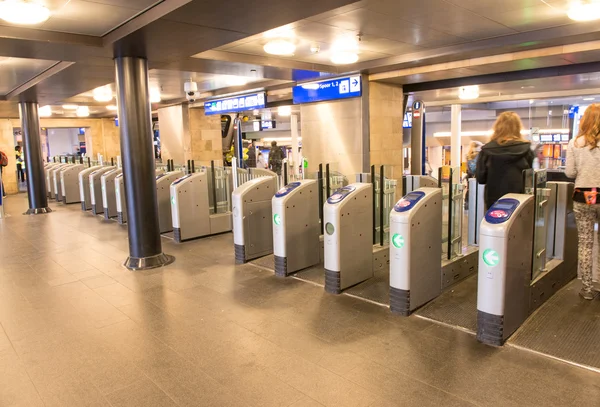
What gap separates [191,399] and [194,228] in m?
4.32

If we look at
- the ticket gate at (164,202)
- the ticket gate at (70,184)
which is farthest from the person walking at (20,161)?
the ticket gate at (164,202)

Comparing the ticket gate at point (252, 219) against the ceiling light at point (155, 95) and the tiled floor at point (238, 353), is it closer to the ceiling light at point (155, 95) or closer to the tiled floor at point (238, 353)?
the tiled floor at point (238, 353)

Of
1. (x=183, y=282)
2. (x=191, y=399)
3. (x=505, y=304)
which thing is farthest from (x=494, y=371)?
(x=183, y=282)

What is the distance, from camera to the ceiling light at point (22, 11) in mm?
3240

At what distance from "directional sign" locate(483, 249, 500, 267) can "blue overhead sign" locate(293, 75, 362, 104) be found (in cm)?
476

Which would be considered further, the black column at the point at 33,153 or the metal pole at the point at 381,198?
the black column at the point at 33,153

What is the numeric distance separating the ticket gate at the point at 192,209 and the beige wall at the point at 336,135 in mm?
2018

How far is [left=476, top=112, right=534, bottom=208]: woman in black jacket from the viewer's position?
3.51 meters

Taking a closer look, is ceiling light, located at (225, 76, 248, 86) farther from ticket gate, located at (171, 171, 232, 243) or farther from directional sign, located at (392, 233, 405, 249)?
directional sign, located at (392, 233, 405, 249)

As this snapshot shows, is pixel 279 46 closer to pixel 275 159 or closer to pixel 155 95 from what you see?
pixel 155 95

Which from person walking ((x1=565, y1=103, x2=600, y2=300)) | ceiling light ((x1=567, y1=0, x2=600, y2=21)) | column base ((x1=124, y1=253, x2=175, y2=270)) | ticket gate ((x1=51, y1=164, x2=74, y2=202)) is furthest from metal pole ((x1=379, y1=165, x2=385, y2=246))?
ticket gate ((x1=51, y1=164, x2=74, y2=202))

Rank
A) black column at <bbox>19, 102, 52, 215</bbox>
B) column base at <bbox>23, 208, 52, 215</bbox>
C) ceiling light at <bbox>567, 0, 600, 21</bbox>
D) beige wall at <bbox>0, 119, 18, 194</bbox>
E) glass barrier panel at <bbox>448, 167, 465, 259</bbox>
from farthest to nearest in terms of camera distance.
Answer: beige wall at <bbox>0, 119, 18, 194</bbox> → column base at <bbox>23, 208, 52, 215</bbox> → black column at <bbox>19, 102, 52, 215</bbox> → glass barrier panel at <bbox>448, 167, 465, 259</bbox> → ceiling light at <bbox>567, 0, 600, 21</bbox>

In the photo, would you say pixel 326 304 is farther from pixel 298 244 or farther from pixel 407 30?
pixel 407 30

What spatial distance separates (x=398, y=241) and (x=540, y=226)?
1209mm
